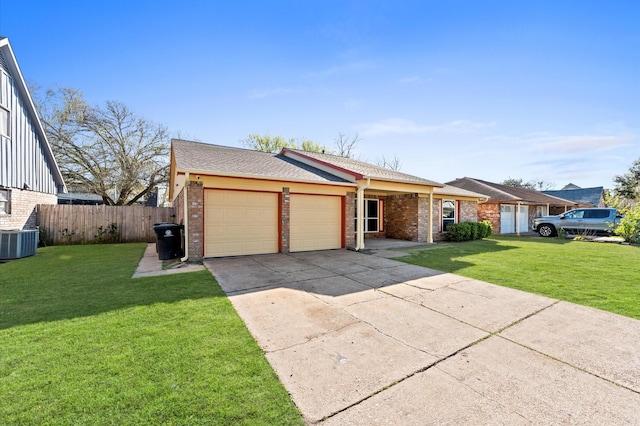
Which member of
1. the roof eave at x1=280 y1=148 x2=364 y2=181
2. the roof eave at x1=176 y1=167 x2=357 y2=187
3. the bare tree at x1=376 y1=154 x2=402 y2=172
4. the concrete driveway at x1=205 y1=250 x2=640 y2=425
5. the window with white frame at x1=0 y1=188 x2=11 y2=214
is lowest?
the concrete driveway at x1=205 y1=250 x2=640 y2=425

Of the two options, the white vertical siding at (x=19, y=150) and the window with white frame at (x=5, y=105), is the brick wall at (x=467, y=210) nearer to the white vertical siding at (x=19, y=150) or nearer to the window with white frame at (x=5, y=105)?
the white vertical siding at (x=19, y=150)

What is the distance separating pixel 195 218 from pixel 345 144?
2678cm

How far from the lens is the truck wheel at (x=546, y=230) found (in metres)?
16.8

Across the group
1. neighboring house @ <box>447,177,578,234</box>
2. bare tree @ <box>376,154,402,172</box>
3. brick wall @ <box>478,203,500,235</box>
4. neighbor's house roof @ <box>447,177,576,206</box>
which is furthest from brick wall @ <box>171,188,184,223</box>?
bare tree @ <box>376,154,402,172</box>

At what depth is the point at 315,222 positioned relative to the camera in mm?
10492

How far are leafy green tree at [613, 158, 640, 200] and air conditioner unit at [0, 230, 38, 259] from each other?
45.6m

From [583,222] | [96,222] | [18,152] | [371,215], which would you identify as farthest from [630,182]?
[18,152]

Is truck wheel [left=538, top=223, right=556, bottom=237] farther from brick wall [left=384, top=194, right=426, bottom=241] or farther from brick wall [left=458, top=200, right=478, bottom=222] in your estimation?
brick wall [left=384, top=194, right=426, bottom=241]

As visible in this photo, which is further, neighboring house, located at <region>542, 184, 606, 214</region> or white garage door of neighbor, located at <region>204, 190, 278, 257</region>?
neighboring house, located at <region>542, 184, 606, 214</region>

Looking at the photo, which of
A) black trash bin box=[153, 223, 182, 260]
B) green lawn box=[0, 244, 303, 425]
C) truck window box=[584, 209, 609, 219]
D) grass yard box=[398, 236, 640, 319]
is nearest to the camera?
green lawn box=[0, 244, 303, 425]

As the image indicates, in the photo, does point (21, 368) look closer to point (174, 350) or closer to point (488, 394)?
point (174, 350)

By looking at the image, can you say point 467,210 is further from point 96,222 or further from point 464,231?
point 96,222

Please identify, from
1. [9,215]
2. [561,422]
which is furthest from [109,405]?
[9,215]

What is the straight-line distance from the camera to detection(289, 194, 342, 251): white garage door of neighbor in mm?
10070
